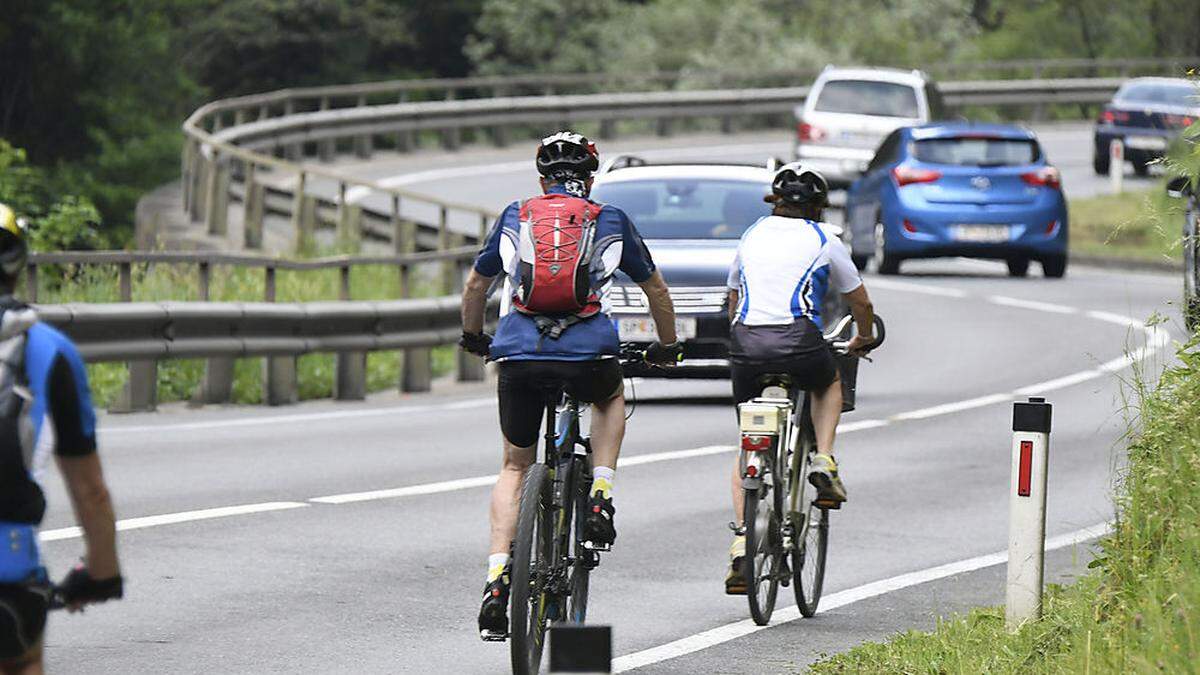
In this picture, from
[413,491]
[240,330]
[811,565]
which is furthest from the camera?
[240,330]

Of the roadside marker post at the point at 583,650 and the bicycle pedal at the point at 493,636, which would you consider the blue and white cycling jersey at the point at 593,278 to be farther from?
the roadside marker post at the point at 583,650

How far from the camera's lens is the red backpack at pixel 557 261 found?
26.5 ft

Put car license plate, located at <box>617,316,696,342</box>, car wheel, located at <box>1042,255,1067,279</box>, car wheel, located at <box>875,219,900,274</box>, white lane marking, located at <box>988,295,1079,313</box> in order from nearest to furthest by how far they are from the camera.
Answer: car license plate, located at <box>617,316,696,342</box> < white lane marking, located at <box>988,295,1079,313</box> < car wheel, located at <box>875,219,900,274</box> < car wheel, located at <box>1042,255,1067,279</box>

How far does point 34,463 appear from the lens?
5121mm

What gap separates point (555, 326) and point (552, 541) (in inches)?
26.4

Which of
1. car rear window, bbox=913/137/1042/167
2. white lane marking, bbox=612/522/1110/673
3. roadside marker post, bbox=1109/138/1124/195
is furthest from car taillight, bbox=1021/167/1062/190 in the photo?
white lane marking, bbox=612/522/1110/673

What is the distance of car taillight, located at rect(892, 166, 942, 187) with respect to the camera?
1099 inches

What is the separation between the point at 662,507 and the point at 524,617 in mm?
5496

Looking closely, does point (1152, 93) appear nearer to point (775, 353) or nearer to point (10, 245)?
point (775, 353)

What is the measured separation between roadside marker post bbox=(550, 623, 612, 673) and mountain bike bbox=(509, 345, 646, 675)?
3.25 metres

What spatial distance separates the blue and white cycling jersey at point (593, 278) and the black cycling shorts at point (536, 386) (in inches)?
1.3

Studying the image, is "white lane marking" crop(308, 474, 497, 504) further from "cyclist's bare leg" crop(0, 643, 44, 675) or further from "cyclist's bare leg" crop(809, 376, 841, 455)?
"cyclist's bare leg" crop(0, 643, 44, 675)

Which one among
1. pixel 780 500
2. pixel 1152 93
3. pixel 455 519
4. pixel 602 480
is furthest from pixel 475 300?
pixel 1152 93

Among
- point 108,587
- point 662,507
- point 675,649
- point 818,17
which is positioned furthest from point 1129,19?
point 108,587
